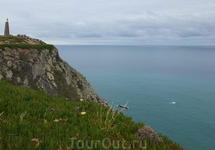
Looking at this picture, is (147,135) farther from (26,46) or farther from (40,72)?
(26,46)

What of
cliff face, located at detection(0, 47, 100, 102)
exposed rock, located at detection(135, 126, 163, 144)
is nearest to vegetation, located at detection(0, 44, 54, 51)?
cliff face, located at detection(0, 47, 100, 102)

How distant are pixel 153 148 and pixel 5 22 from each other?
53808 mm

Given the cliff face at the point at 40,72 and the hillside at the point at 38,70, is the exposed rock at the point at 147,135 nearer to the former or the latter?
the hillside at the point at 38,70

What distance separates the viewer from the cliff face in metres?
33.3

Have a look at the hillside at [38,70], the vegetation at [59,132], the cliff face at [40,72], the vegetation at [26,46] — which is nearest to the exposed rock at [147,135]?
the vegetation at [59,132]

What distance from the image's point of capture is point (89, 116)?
7254 mm

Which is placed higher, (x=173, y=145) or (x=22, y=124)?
(x=22, y=124)

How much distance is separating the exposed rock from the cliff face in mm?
28976

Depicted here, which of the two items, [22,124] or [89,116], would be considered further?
[89,116]

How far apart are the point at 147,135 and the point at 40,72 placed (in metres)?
34.5

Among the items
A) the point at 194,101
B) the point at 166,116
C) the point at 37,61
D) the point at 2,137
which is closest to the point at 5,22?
the point at 37,61

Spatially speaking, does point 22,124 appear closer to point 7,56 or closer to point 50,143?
point 50,143

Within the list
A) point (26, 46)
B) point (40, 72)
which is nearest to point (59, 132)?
point (40, 72)

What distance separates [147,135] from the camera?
5879 mm
